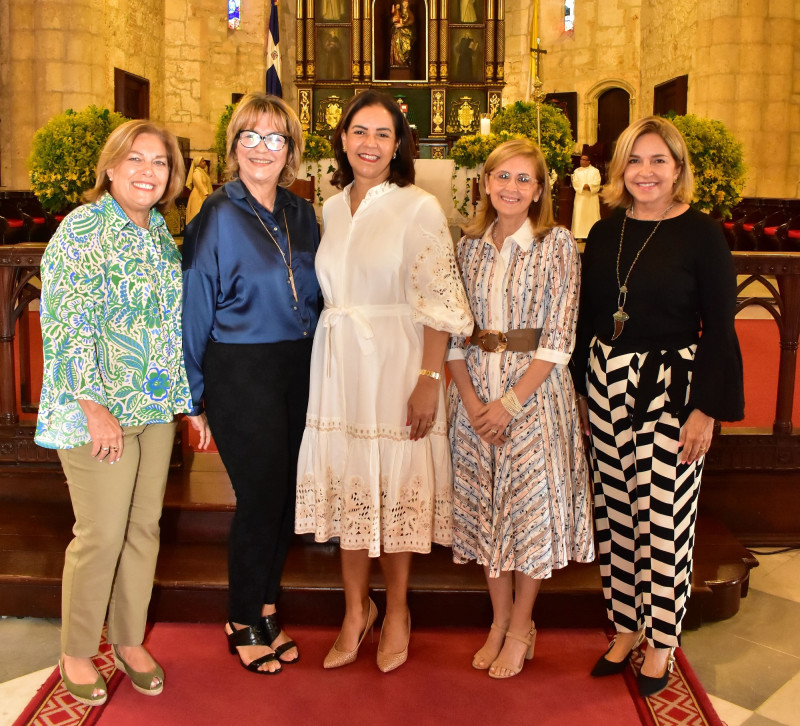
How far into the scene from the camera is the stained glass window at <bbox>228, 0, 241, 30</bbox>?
13.4 m

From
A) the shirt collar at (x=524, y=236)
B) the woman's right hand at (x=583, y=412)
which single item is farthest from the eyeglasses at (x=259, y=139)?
the woman's right hand at (x=583, y=412)

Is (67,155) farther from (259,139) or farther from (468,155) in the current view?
(468,155)

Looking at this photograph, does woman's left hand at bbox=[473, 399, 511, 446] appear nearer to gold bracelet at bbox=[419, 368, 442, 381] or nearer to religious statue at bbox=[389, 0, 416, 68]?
gold bracelet at bbox=[419, 368, 442, 381]

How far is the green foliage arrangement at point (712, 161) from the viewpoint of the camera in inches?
150

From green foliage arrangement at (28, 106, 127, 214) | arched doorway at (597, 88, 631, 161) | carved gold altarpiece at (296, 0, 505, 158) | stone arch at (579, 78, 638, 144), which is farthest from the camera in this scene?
arched doorway at (597, 88, 631, 161)

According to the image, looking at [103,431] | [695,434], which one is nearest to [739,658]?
[695,434]

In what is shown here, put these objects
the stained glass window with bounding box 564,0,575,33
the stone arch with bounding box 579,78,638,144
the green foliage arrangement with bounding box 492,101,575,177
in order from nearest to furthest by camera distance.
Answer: the green foliage arrangement with bounding box 492,101,575,177, the stone arch with bounding box 579,78,638,144, the stained glass window with bounding box 564,0,575,33

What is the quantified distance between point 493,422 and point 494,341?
23 centimetres

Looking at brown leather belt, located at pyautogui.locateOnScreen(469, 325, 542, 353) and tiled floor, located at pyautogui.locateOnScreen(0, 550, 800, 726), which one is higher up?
brown leather belt, located at pyautogui.locateOnScreen(469, 325, 542, 353)

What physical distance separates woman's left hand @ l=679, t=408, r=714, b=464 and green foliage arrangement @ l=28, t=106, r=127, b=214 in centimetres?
261

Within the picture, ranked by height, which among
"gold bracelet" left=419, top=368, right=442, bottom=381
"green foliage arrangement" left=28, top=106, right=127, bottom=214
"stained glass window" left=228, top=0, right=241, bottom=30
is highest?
"stained glass window" left=228, top=0, right=241, bottom=30

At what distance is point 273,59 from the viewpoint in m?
9.50

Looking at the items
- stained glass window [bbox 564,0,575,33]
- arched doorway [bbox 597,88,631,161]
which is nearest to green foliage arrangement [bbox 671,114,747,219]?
arched doorway [bbox 597,88,631,161]

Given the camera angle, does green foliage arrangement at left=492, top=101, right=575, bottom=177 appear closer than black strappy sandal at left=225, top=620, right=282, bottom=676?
No
